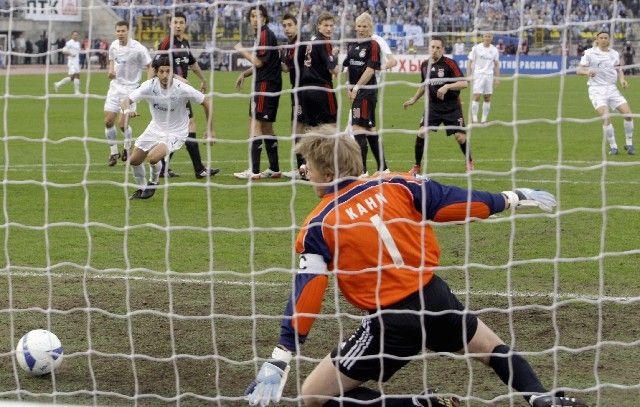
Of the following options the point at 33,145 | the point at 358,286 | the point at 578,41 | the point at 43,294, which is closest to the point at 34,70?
the point at 578,41

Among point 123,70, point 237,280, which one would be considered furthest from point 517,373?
point 123,70

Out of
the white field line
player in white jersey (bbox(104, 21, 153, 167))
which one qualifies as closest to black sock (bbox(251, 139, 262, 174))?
player in white jersey (bbox(104, 21, 153, 167))

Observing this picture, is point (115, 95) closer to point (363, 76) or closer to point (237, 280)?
point (363, 76)

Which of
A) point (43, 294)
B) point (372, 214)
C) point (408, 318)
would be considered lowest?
point (43, 294)

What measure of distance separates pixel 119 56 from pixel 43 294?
295 inches

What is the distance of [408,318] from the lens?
5.05 metres

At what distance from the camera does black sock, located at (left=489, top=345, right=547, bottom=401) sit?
519 centimetres

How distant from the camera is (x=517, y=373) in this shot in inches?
206

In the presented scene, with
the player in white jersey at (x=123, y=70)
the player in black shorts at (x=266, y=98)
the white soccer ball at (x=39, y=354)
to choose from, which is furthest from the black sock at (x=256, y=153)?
the white soccer ball at (x=39, y=354)

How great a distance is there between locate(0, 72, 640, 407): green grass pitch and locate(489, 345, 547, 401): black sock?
32 cm

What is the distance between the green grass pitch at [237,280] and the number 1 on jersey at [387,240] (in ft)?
1.69

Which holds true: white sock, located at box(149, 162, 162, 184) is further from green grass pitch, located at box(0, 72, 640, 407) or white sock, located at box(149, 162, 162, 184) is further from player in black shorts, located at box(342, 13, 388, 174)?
player in black shorts, located at box(342, 13, 388, 174)

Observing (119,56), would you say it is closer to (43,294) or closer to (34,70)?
(43,294)

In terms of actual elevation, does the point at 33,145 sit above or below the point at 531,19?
below
